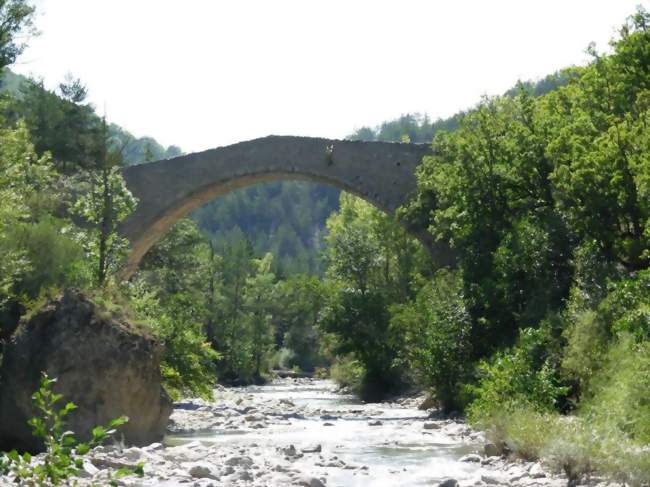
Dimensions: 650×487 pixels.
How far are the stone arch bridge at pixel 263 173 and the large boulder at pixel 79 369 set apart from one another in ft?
38.3

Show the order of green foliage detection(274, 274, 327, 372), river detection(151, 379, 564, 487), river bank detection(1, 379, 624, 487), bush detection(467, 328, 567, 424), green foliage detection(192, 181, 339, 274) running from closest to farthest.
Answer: river bank detection(1, 379, 624, 487)
river detection(151, 379, 564, 487)
bush detection(467, 328, 567, 424)
green foliage detection(274, 274, 327, 372)
green foliage detection(192, 181, 339, 274)

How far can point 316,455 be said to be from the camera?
1109 cm

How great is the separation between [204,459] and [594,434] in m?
4.08

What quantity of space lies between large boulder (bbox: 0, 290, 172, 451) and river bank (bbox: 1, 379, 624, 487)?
68cm

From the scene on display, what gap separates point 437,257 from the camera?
73.3ft

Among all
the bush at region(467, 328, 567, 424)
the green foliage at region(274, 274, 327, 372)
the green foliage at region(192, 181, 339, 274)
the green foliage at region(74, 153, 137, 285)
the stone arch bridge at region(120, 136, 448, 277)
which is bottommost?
the green foliage at region(274, 274, 327, 372)

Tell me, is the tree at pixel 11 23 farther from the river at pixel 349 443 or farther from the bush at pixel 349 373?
the bush at pixel 349 373

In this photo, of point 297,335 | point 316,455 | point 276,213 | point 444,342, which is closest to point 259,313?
point 297,335

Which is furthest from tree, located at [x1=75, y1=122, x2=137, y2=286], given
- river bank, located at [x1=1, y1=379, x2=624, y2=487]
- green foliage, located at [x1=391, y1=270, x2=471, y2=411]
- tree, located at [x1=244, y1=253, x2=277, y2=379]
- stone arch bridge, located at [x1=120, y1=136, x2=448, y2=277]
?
tree, located at [x1=244, y1=253, x2=277, y2=379]

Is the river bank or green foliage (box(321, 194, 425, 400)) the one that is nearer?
the river bank

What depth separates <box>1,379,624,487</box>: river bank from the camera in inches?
343

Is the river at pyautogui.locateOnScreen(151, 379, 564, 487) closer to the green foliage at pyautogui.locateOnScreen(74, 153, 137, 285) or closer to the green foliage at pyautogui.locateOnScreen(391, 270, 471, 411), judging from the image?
the green foliage at pyautogui.locateOnScreen(391, 270, 471, 411)

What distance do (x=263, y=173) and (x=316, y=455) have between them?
13.2m

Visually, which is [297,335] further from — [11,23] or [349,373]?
[11,23]
